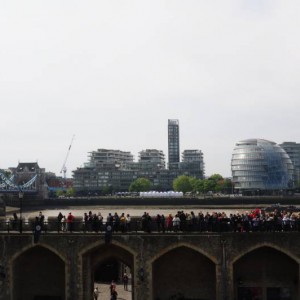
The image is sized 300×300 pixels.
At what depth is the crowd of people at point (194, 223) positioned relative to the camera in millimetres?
32969

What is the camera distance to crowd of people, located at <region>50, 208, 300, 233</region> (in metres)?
33.0

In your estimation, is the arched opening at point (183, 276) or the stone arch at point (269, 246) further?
the arched opening at point (183, 276)

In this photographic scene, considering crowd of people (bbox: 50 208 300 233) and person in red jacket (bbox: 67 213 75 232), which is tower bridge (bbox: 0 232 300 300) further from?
person in red jacket (bbox: 67 213 75 232)

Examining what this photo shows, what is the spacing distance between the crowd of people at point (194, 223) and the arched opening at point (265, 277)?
6.62 feet

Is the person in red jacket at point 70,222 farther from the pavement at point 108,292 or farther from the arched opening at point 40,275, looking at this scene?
the pavement at point 108,292

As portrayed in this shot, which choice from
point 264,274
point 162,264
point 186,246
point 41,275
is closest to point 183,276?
point 162,264

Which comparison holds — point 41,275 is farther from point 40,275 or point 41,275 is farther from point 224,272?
point 224,272

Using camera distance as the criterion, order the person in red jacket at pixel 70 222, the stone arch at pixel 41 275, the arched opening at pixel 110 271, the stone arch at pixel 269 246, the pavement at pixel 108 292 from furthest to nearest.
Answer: the pavement at pixel 108 292 → the stone arch at pixel 41 275 → the arched opening at pixel 110 271 → the person in red jacket at pixel 70 222 → the stone arch at pixel 269 246

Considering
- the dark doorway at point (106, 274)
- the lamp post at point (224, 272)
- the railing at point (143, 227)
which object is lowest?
the dark doorway at point (106, 274)

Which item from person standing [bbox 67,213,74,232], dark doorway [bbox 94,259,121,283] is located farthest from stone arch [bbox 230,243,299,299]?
dark doorway [bbox 94,259,121,283]

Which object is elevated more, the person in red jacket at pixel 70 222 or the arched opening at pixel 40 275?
the person in red jacket at pixel 70 222

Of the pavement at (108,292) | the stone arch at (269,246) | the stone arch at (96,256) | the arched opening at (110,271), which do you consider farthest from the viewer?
the pavement at (108,292)

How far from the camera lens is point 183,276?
115ft

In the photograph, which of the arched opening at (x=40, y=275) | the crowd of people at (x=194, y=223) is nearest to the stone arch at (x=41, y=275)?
the arched opening at (x=40, y=275)
